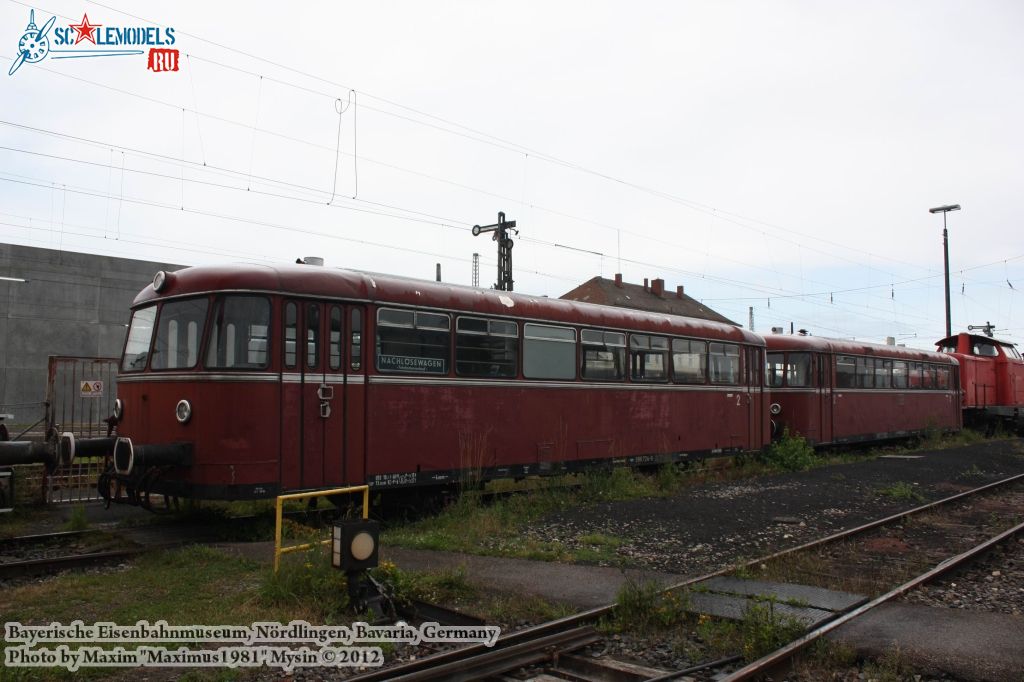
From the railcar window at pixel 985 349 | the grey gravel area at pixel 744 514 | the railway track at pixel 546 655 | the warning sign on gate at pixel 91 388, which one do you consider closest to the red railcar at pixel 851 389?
the grey gravel area at pixel 744 514

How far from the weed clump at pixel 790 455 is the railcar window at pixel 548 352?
7.49 m

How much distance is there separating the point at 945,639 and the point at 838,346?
16874 millimetres

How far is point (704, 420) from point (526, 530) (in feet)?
24.7

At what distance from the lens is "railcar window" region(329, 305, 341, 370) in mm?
9742

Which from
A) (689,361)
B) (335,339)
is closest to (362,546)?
(335,339)

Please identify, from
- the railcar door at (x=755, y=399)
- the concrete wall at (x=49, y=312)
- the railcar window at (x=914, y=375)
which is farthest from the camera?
the concrete wall at (x=49, y=312)

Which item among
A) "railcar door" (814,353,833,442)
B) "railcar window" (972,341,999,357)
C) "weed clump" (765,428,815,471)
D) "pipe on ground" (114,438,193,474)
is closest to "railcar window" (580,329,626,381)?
"weed clump" (765,428,815,471)

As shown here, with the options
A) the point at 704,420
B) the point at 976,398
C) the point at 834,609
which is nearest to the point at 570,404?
the point at 704,420

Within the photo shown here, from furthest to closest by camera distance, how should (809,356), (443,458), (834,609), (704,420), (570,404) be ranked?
(809,356) < (704,420) < (570,404) < (443,458) < (834,609)

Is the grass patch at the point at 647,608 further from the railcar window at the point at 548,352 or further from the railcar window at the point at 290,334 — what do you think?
the railcar window at the point at 548,352

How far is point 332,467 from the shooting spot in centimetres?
963

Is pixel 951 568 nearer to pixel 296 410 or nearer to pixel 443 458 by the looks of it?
pixel 443 458

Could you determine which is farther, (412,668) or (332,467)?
(332,467)

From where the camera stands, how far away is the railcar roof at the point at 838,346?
2047 centimetres
